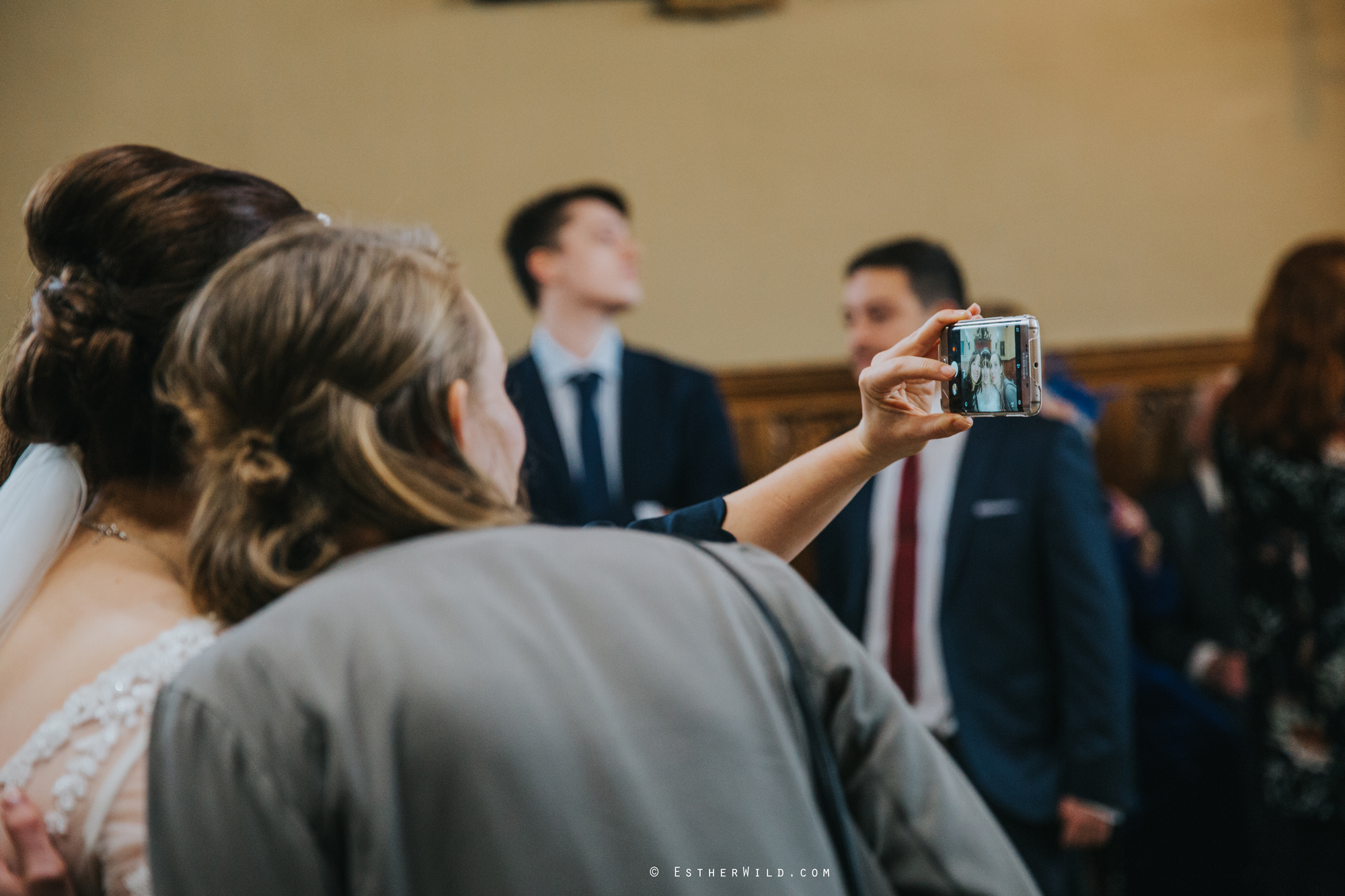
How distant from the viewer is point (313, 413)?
2.74ft

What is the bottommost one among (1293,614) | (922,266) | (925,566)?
(1293,614)

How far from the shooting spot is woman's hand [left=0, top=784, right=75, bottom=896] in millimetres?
950

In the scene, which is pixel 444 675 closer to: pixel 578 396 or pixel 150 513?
pixel 150 513

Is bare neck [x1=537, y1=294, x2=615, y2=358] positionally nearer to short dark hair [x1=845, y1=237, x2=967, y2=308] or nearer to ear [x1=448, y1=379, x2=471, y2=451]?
short dark hair [x1=845, y1=237, x2=967, y2=308]

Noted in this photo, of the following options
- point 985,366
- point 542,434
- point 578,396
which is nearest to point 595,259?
point 578,396

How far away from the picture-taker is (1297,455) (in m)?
2.43

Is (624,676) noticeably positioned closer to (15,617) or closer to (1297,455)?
(15,617)

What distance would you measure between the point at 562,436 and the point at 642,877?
1.94 m

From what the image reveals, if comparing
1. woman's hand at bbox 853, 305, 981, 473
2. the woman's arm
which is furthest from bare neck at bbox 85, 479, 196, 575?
woman's hand at bbox 853, 305, 981, 473

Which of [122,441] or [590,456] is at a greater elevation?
[122,441]

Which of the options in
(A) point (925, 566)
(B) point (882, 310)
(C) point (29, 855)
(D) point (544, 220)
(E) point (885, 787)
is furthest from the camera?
(D) point (544, 220)

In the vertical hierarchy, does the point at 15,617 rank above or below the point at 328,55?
below

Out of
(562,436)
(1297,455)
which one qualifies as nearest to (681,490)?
(562,436)

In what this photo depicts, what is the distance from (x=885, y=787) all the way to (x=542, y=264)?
7.42 feet
